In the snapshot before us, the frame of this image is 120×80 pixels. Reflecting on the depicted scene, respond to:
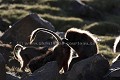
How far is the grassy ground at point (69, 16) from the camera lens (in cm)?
2661

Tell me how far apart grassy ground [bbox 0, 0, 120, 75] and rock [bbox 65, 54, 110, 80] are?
326 inches

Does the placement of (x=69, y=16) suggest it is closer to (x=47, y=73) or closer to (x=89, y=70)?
(x=47, y=73)

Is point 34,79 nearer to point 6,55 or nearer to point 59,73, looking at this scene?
point 59,73

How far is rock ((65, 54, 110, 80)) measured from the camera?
1154 centimetres

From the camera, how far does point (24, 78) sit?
38.7ft

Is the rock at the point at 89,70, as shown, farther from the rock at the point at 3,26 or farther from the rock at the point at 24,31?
the rock at the point at 3,26

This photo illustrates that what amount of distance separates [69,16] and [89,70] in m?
21.2

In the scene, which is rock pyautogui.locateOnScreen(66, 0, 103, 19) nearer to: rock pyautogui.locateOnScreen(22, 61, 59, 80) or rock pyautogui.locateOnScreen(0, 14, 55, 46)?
rock pyautogui.locateOnScreen(0, 14, 55, 46)

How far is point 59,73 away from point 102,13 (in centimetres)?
2481

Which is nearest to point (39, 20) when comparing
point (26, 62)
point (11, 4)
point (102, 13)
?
point (26, 62)

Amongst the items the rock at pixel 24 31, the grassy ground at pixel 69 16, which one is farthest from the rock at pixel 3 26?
the rock at pixel 24 31

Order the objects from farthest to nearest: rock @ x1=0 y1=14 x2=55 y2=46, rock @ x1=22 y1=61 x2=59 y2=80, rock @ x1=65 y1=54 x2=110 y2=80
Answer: rock @ x1=0 y1=14 x2=55 y2=46
rock @ x1=22 y1=61 x2=59 y2=80
rock @ x1=65 y1=54 x2=110 y2=80

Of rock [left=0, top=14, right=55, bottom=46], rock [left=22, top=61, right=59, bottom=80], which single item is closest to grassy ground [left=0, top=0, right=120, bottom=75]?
rock [left=0, top=14, right=55, bottom=46]

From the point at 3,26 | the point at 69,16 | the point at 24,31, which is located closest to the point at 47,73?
the point at 24,31
